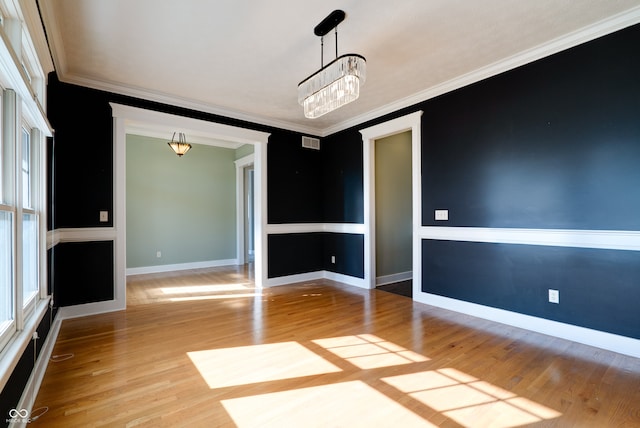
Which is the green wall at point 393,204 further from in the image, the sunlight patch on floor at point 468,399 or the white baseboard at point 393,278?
the sunlight patch on floor at point 468,399

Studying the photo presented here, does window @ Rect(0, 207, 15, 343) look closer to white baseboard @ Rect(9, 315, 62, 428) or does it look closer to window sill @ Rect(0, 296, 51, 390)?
window sill @ Rect(0, 296, 51, 390)

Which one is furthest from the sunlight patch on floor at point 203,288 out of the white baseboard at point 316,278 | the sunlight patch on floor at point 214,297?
the white baseboard at point 316,278

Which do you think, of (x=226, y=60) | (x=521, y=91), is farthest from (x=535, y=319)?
(x=226, y=60)

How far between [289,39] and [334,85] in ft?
2.07

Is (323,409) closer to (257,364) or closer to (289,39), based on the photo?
(257,364)

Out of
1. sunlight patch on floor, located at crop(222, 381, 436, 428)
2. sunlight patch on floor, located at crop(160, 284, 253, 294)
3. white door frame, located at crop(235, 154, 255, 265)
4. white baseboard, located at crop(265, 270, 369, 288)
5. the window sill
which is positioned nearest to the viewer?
the window sill

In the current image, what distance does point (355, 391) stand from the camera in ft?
6.48

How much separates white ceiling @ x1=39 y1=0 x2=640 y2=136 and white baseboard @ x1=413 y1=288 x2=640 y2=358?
2.57m

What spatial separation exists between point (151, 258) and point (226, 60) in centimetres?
455

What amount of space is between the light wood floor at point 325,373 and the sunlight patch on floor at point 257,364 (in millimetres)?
14

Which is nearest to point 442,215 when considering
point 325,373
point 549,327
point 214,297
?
point 549,327

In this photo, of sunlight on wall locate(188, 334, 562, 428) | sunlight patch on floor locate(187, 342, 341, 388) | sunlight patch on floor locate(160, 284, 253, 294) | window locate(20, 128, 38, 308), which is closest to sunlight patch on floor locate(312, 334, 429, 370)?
sunlight on wall locate(188, 334, 562, 428)

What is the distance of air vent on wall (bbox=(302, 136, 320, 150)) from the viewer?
17.9ft

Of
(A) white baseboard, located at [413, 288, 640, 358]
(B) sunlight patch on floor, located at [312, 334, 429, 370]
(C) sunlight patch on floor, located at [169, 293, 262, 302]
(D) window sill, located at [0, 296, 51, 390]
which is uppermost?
(D) window sill, located at [0, 296, 51, 390]
